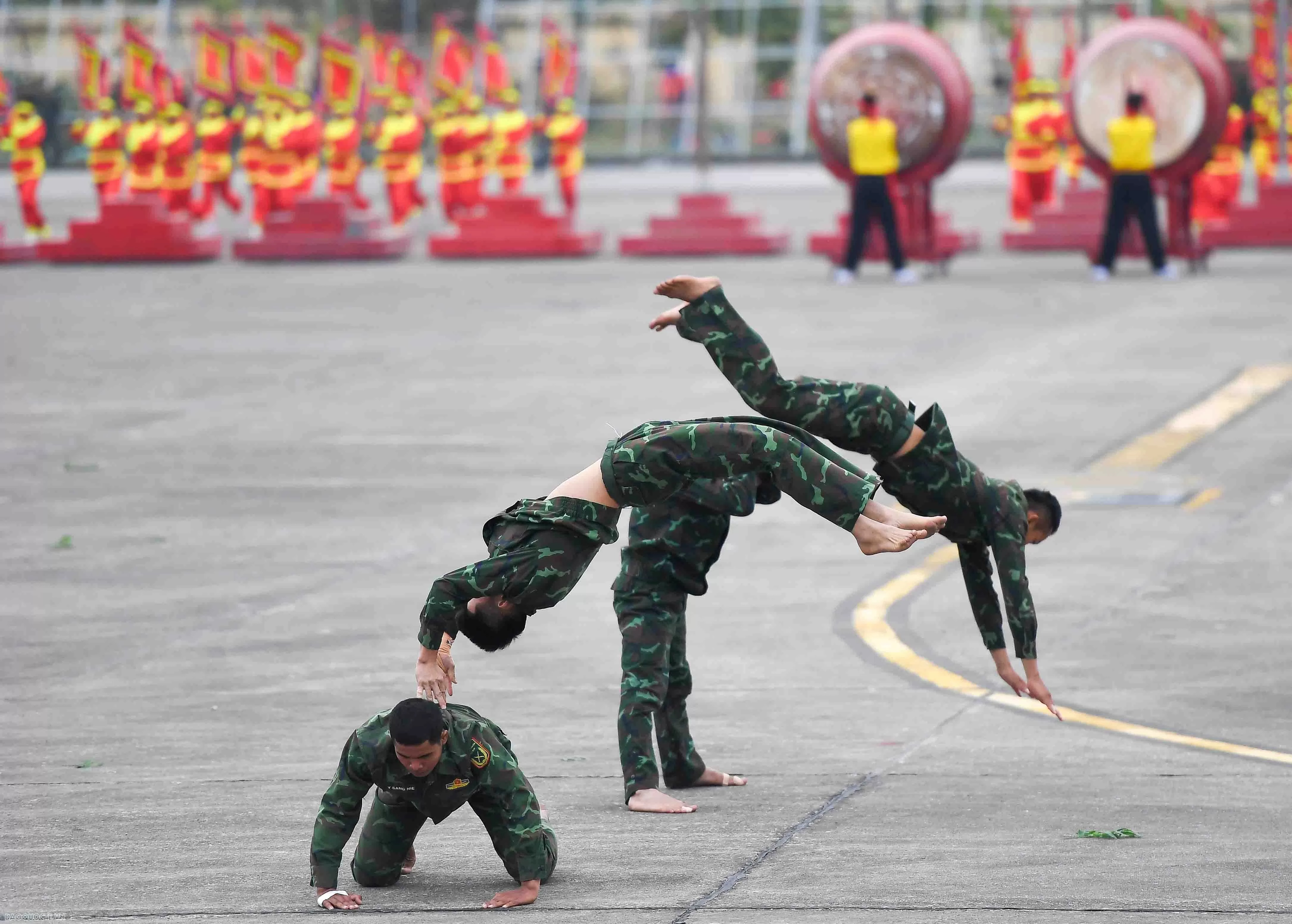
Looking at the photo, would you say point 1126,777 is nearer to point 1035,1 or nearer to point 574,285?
point 574,285

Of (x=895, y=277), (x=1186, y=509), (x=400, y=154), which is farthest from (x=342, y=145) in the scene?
(x=1186, y=509)

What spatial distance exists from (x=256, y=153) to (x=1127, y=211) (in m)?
14.2

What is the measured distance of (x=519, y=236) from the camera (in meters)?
28.7

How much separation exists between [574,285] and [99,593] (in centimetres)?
1426

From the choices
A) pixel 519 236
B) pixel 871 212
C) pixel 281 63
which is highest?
pixel 281 63

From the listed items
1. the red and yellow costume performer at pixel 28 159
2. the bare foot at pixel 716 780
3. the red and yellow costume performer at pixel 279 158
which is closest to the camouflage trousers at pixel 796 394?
the bare foot at pixel 716 780

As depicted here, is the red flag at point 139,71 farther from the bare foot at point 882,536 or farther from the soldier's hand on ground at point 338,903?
the soldier's hand on ground at point 338,903

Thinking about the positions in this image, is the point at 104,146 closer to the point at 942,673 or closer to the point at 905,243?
the point at 905,243

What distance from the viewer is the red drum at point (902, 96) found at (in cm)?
2459

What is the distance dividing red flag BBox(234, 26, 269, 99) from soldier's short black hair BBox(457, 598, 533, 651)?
1030 inches

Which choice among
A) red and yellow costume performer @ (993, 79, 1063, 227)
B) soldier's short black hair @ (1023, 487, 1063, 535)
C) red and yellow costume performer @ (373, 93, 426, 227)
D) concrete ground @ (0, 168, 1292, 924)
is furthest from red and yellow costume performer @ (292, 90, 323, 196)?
soldier's short black hair @ (1023, 487, 1063, 535)

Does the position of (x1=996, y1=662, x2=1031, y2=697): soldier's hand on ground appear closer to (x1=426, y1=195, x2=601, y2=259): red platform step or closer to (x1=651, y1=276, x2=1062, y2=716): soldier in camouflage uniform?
(x1=651, y1=276, x2=1062, y2=716): soldier in camouflage uniform

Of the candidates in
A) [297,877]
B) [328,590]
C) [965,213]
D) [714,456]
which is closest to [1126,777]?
[714,456]

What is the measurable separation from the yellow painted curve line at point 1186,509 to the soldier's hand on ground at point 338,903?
3.59 meters
